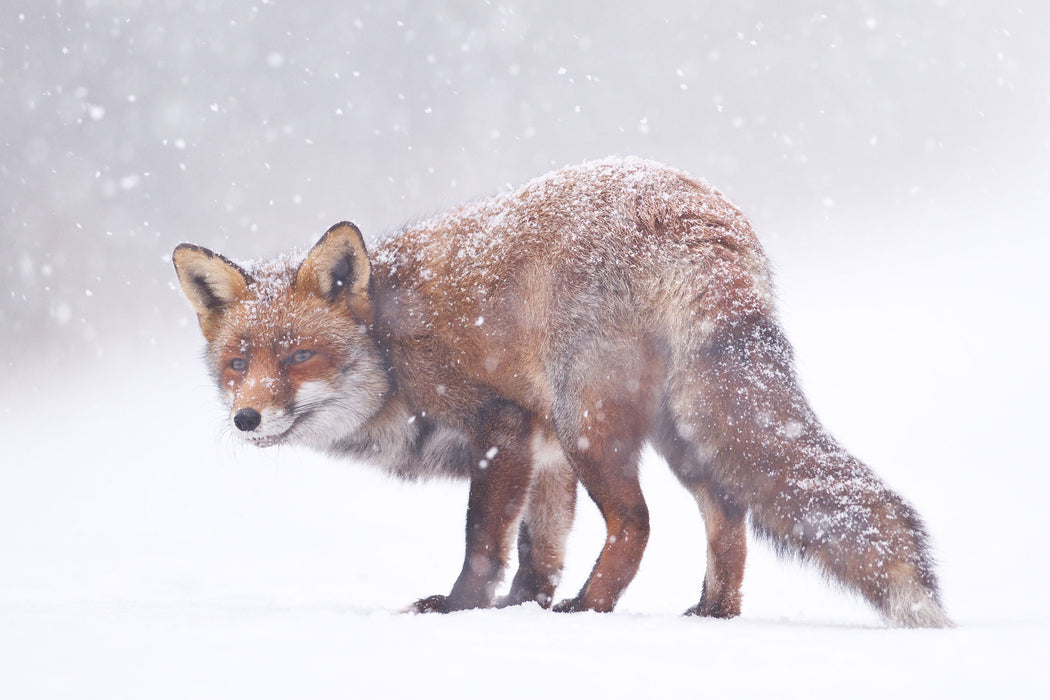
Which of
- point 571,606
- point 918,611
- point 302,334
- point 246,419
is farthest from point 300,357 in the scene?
point 918,611

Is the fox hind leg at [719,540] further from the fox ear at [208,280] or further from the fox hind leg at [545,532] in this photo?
the fox ear at [208,280]

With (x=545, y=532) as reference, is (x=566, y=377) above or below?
above

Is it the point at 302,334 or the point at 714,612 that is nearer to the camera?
the point at 714,612

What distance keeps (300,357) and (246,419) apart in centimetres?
40

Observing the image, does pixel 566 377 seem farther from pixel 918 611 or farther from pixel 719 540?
pixel 918 611

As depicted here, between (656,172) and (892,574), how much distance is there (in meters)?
1.93

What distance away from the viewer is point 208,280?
4.16m

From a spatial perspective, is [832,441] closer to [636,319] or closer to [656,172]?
[636,319]

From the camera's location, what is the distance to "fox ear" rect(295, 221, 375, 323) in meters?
3.95

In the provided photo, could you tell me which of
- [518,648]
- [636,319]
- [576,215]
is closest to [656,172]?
[576,215]

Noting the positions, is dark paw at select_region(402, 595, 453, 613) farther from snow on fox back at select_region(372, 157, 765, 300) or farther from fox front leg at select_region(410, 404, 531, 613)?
snow on fox back at select_region(372, 157, 765, 300)

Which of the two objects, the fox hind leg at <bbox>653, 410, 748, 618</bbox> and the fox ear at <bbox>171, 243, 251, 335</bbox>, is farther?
the fox ear at <bbox>171, 243, 251, 335</bbox>

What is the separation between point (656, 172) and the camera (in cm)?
386

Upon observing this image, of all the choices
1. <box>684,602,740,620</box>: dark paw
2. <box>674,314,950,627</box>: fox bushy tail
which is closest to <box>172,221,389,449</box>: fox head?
<box>674,314,950,627</box>: fox bushy tail
